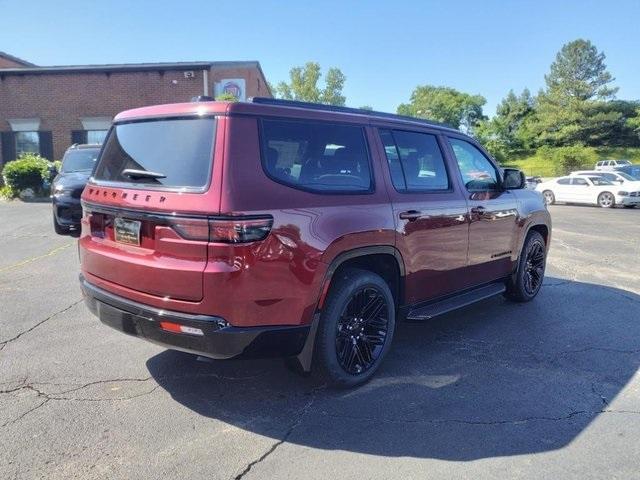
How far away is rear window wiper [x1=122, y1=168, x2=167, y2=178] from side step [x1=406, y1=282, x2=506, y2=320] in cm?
219

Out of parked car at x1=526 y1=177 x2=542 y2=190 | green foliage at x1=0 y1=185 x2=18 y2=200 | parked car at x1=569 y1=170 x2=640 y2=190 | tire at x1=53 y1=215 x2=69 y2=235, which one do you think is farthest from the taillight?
parked car at x1=569 y1=170 x2=640 y2=190

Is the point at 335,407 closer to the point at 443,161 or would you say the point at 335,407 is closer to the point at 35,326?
the point at 443,161

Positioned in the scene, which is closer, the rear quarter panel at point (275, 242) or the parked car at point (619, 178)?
the rear quarter panel at point (275, 242)

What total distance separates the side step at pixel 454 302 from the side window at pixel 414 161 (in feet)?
3.23

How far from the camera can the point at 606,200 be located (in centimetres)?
2170

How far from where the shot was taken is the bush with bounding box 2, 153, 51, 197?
17.4 m

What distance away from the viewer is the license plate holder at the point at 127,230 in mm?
3227

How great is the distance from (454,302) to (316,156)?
1.93 meters

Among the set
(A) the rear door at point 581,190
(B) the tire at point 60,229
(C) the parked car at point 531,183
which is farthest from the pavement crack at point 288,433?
(A) the rear door at point 581,190

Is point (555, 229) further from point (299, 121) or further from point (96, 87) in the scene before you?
point (96, 87)

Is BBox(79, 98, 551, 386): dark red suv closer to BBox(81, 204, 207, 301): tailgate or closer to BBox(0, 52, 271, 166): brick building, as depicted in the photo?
BBox(81, 204, 207, 301): tailgate

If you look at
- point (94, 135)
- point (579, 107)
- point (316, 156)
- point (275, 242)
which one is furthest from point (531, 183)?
point (579, 107)

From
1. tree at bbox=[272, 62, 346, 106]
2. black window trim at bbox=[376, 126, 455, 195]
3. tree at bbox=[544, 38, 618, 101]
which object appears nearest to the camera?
black window trim at bbox=[376, 126, 455, 195]

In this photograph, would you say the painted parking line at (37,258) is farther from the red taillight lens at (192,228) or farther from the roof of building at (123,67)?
the roof of building at (123,67)
